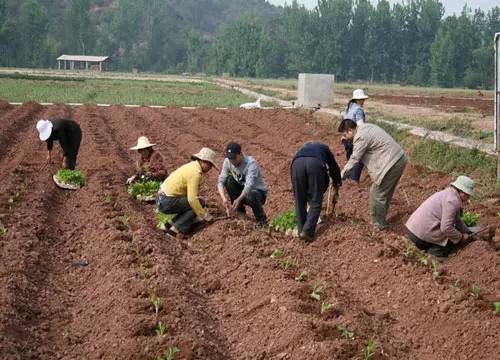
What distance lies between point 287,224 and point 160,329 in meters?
4.01

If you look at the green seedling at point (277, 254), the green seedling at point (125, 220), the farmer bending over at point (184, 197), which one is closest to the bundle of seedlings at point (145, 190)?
the green seedling at point (125, 220)

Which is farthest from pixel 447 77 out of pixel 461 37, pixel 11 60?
pixel 11 60

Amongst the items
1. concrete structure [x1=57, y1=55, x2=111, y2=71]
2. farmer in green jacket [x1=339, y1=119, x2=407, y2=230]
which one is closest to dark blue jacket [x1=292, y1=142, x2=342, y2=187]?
farmer in green jacket [x1=339, y1=119, x2=407, y2=230]

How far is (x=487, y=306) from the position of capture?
21.0 feet

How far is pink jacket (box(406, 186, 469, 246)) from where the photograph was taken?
26.7 ft

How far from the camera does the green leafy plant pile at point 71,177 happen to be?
12.3 metres

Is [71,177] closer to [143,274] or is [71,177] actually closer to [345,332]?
[143,274]

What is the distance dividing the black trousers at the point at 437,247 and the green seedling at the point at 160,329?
3688mm

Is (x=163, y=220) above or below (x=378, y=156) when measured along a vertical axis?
below

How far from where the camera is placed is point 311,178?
29.3 feet

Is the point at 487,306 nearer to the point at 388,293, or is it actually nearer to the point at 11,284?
the point at 388,293

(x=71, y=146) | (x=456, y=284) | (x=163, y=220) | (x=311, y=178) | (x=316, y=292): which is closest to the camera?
(x=316, y=292)

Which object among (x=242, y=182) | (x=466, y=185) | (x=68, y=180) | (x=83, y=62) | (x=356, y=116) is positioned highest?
(x=356, y=116)

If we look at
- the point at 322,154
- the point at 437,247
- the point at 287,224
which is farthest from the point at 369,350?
the point at 287,224
